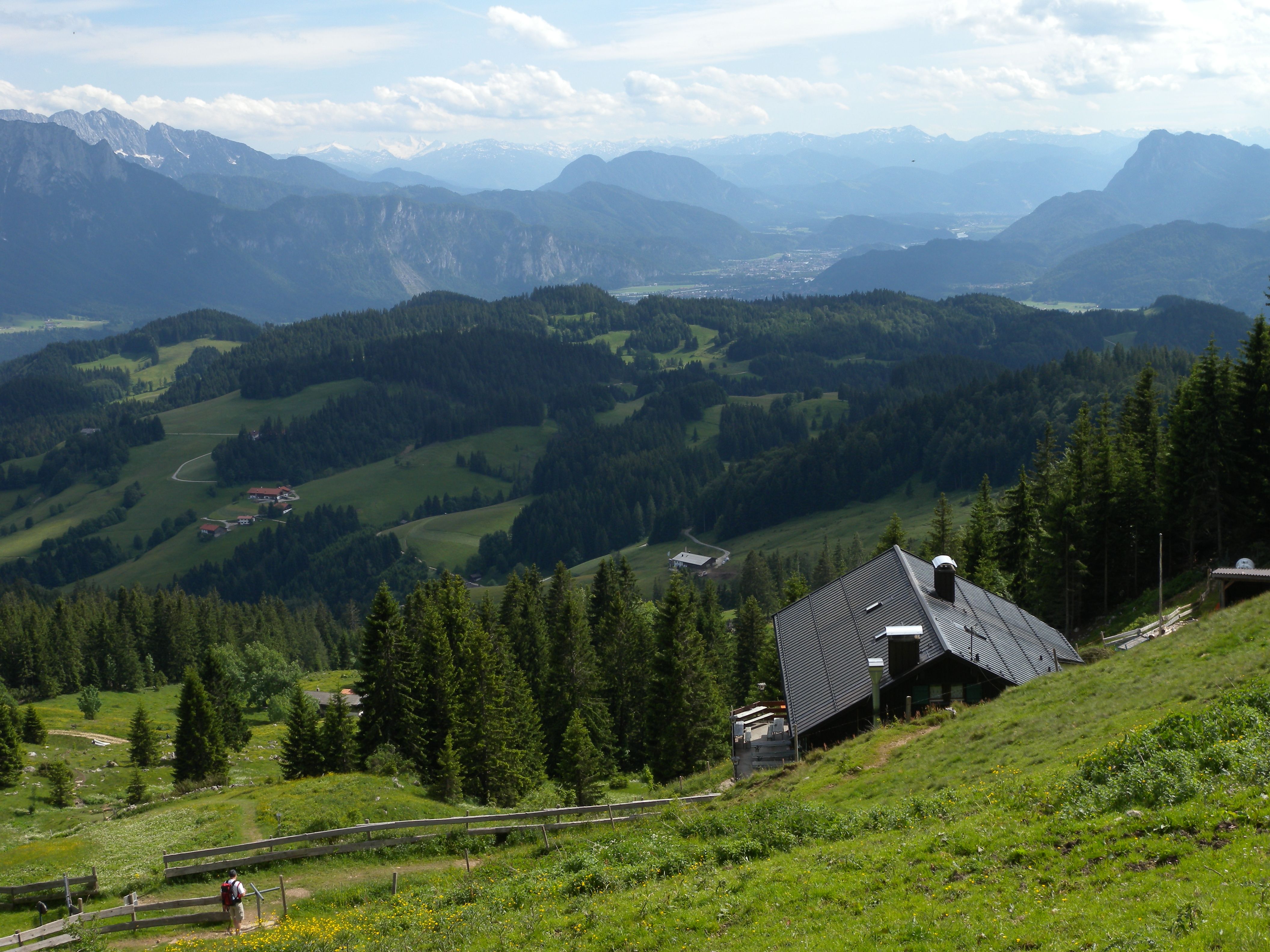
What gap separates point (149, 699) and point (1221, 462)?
109855 mm

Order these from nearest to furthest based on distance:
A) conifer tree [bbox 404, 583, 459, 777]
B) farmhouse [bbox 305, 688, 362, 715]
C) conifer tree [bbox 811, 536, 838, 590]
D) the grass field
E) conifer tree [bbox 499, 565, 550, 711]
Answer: the grass field
conifer tree [bbox 404, 583, 459, 777]
conifer tree [bbox 499, 565, 550, 711]
farmhouse [bbox 305, 688, 362, 715]
conifer tree [bbox 811, 536, 838, 590]

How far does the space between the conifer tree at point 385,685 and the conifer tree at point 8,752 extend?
26.0 meters

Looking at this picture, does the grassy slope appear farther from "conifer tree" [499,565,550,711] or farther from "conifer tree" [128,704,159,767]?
"conifer tree" [128,704,159,767]

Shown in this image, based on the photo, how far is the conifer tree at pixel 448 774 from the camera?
148 ft

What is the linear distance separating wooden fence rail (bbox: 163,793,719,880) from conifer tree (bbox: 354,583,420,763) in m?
17.8

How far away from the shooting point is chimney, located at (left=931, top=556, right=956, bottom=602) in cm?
4672

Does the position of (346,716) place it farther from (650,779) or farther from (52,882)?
(52,882)

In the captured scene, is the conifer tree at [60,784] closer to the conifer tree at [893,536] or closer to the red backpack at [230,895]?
the red backpack at [230,895]

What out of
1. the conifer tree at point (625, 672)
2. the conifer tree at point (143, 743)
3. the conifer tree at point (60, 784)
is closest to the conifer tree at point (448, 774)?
the conifer tree at point (625, 672)

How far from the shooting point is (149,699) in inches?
4176

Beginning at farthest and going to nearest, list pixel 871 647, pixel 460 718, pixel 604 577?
pixel 604 577
pixel 460 718
pixel 871 647

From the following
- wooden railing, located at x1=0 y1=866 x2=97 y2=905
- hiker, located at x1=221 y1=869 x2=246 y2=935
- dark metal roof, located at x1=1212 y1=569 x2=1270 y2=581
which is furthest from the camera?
dark metal roof, located at x1=1212 y1=569 x2=1270 y2=581

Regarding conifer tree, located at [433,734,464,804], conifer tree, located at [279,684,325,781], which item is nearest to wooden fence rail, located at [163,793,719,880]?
conifer tree, located at [433,734,464,804]

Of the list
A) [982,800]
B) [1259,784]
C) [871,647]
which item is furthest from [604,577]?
[1259,784]
